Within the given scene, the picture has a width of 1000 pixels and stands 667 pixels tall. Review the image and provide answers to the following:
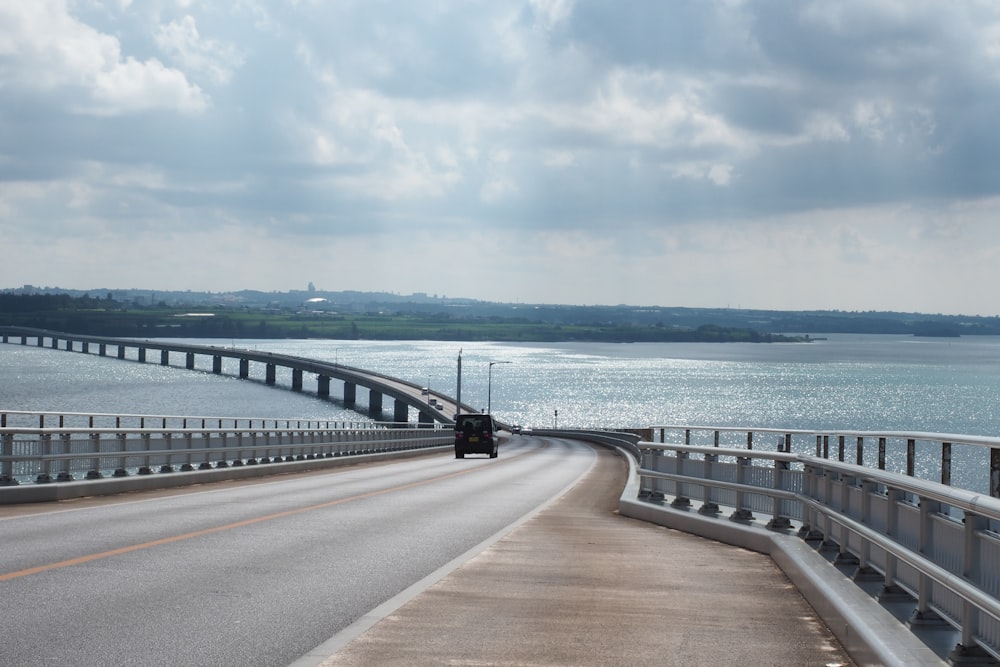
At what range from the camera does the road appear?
8.59m

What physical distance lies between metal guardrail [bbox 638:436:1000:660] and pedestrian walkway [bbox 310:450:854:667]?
62 centimetres

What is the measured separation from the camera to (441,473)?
36.7 meters

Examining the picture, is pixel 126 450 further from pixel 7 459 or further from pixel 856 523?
pixel 856 523

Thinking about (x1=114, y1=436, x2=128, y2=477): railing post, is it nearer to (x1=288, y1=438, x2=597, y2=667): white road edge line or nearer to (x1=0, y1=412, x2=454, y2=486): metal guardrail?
(x1=0, y1=412, x2=454, y2=486): metal guardrail

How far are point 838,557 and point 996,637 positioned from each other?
4.60 m

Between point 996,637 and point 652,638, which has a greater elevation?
point 996,637

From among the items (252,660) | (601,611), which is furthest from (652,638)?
(252,660)

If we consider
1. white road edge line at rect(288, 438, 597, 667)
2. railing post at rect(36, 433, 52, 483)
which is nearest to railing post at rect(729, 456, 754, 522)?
white road edge line at rect(288, 438, 597, 667)

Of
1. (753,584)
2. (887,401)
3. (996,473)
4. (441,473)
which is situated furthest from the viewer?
(887,401)

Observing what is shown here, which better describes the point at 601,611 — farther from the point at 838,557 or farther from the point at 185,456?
the point at 185,456

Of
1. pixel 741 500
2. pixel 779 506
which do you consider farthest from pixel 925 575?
pixel 741 500

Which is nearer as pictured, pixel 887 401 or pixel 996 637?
pixel 996 637

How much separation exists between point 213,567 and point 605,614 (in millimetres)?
4087

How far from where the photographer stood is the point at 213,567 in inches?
481
